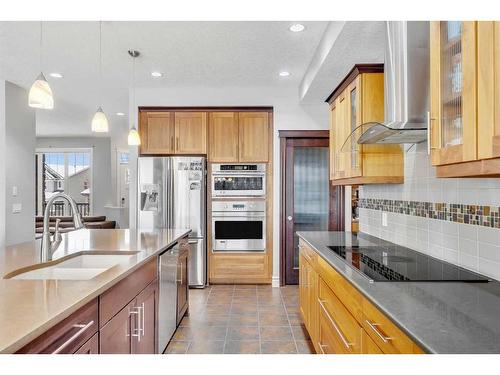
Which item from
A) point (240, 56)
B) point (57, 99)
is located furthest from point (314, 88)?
point (57, 99)

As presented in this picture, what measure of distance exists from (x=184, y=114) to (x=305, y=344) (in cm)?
326

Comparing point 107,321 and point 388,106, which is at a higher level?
point 388,106

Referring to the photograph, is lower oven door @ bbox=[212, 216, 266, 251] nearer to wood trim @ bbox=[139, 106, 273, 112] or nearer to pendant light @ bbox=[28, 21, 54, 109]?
wood trim @ bbox=[139, 106, 273, 112]

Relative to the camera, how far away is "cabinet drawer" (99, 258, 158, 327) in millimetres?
1568

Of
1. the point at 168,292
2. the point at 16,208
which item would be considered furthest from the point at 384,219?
the point at 16,208

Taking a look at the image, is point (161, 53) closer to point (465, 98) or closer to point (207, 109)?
point (207, 109)

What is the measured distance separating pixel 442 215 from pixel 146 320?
1951 millimetres

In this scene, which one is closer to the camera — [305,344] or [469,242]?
[469,242]

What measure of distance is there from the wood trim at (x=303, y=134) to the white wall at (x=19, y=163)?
143 inches

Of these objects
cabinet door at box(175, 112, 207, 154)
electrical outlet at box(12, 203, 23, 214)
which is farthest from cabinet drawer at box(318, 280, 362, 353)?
electrical outlet at box(12, 203, 23, 214)

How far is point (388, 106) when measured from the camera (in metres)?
2.20

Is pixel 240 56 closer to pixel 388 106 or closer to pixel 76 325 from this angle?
pixel 388 106

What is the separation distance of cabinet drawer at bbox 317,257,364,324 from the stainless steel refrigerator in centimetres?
254

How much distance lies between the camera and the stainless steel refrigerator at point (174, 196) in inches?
179
